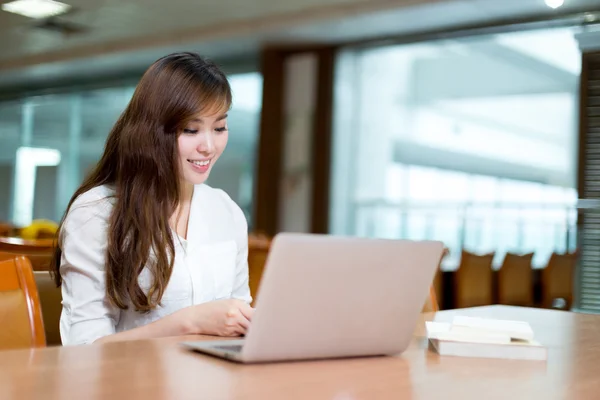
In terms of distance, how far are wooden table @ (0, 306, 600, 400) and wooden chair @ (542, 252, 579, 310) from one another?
16.5 feet

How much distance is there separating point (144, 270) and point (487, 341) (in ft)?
2.35

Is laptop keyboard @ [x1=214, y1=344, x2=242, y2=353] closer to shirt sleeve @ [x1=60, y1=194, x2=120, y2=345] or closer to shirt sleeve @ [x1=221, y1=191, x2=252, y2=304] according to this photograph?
shirt sleeve @ [x1=60, y1=194, x2=120, y2=345]

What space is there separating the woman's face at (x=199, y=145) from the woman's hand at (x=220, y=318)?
418 millimetres

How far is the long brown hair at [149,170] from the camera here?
5.11ft

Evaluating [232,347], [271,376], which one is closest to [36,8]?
[232,347]

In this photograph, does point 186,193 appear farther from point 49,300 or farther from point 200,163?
point 49,300

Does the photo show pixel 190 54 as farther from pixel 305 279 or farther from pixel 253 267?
pixel 253 267

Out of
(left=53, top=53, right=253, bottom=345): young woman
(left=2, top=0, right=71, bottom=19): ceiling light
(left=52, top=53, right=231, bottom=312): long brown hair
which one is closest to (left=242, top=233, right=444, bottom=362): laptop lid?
(left=53, top=53, right=253, bottom=345): young woman

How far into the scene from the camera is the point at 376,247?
3.59 feet

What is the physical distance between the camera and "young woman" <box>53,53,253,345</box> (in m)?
1.55

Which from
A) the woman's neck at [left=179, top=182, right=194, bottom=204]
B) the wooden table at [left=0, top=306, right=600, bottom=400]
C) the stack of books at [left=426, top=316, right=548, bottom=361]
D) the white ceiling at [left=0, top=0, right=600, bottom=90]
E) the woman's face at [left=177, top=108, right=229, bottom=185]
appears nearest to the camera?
the wooden table at [left=0, top=306, right=600, bottom=400]

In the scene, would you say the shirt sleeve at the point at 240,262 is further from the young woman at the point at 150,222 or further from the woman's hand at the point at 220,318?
the woman's hand at the point at 220,318

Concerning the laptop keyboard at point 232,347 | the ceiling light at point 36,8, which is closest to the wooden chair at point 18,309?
the laptop keyboard at point 232,347

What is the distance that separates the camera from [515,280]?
5867 millimetres
